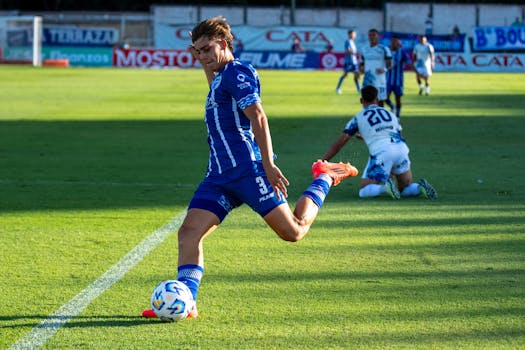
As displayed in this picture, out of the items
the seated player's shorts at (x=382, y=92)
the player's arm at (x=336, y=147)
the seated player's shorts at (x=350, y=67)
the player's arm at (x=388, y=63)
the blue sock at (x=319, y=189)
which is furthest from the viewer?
the seated player's shorts at (x=350, y=67)

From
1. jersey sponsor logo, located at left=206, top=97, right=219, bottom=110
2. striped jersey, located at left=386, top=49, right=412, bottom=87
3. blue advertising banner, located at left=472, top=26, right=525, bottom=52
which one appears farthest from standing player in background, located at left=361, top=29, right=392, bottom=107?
blue advertising banner, located at left=472, top=26, right=525, bottom=52

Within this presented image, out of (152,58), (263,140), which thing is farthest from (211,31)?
(152,58)

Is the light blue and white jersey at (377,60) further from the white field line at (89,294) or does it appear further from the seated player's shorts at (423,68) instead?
the white field line at (89,294)

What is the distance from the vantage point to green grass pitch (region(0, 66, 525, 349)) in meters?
6.04

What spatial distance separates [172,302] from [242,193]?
82 centimetres

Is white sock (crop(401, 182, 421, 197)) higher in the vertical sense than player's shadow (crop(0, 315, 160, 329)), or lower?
lower

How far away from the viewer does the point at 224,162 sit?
642 centimetres

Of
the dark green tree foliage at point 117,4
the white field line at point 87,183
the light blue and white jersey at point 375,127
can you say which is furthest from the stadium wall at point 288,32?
the light blue and white jersey at point 375,127

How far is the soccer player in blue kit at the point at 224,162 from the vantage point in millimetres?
6277

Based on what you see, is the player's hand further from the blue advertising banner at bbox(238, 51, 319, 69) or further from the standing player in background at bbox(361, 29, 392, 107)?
the blue advertising banner at bbox(238, 51, 319, 69)

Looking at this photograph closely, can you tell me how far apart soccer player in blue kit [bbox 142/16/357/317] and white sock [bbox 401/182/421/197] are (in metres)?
5.24

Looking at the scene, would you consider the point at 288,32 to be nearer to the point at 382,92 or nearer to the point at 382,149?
the point at 382,92

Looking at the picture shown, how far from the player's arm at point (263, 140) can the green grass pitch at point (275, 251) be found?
0.84m

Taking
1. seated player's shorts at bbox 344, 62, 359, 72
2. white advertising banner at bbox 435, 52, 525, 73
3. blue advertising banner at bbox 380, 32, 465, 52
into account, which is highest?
seated player's shorts at bbox 344, 62, 359, 72
